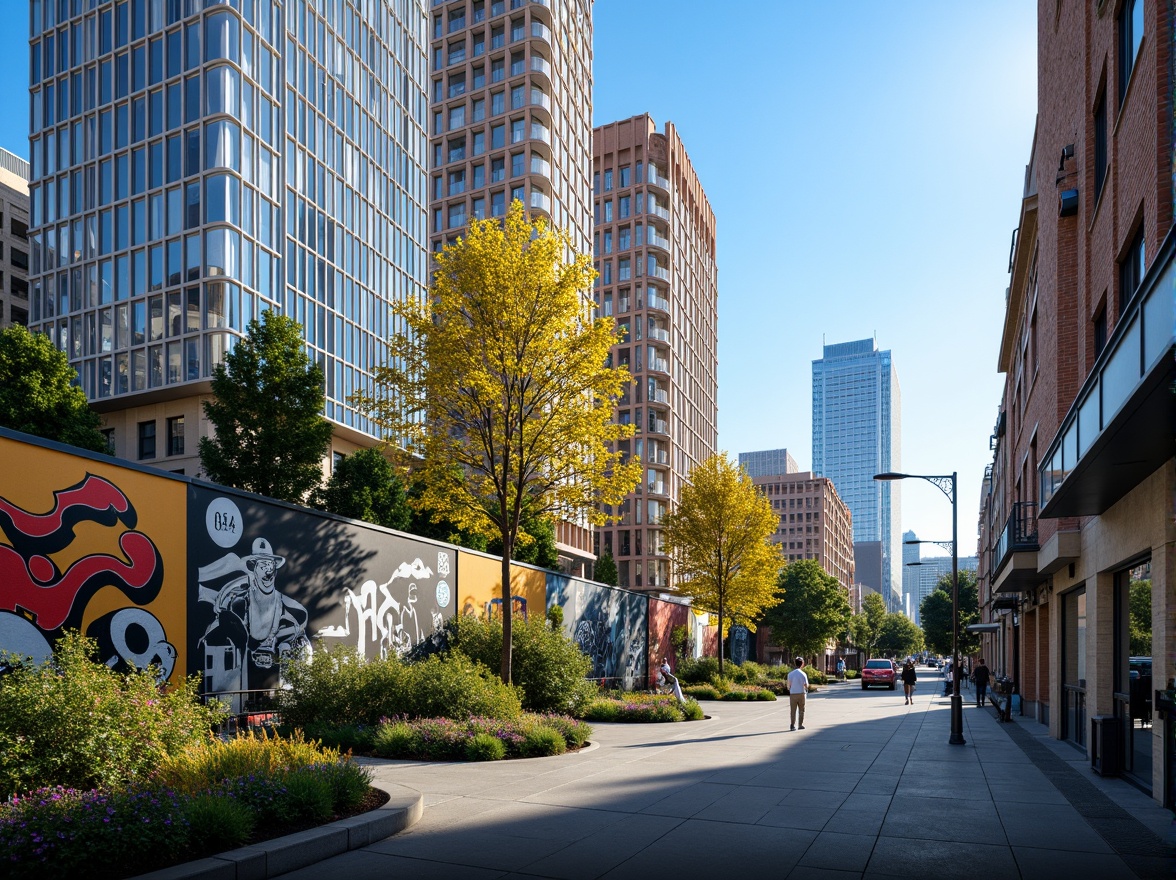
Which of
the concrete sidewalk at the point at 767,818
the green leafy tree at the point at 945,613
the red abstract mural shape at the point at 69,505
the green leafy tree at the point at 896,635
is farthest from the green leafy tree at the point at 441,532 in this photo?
the green leafy tree at the point at 896,635

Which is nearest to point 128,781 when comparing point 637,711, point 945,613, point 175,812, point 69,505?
point 175,812

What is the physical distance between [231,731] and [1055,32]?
26.0 metres

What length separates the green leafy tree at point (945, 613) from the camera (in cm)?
9369

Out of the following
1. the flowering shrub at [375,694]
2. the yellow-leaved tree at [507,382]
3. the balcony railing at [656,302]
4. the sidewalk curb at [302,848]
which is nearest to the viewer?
the sidewalk curb at [302,848]

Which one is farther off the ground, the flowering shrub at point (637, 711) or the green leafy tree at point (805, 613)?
the flowering shrub at point (637, 711)

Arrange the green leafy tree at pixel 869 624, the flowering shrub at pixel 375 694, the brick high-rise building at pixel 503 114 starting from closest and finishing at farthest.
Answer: the flowering shrub at pixel 375 694 < the brick high-rise building at pixel 503 114 < the green leafy tree at pixel 869 624

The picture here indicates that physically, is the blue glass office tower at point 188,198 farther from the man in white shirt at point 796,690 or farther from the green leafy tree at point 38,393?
the man in white shirt at point 796,690

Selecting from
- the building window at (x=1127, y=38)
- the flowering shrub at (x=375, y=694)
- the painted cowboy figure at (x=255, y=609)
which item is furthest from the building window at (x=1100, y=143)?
the painted cowboy figure at (x=255, y=609)

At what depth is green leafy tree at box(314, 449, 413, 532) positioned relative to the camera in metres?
38.8

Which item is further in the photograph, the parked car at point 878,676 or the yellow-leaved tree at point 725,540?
the parked car at point 878,676

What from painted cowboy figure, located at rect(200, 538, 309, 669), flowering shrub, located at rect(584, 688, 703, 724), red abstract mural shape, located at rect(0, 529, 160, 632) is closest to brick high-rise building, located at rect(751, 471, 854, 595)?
flowering shrub, located at rect(584, 688, 703, 724)

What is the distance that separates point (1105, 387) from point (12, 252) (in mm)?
76314

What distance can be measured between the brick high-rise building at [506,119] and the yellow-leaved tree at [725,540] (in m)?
27.2

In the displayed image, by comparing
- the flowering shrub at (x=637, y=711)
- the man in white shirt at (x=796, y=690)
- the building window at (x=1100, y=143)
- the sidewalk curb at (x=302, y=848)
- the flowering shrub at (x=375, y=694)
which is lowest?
the flowering shrub at (x=637, y=711)
